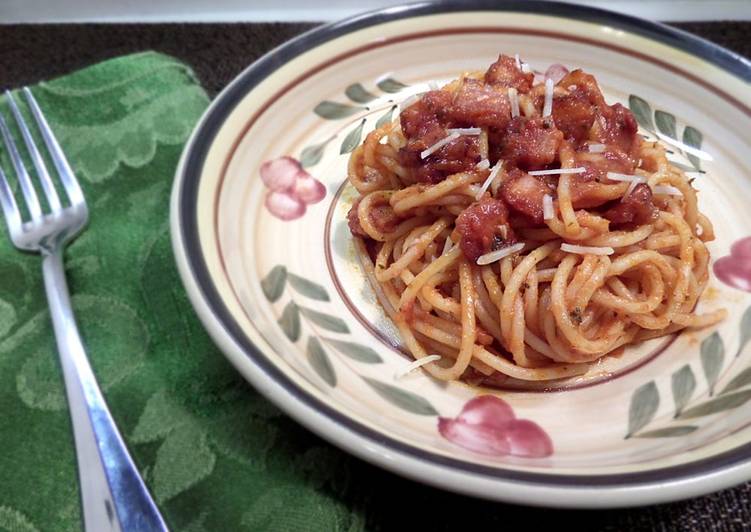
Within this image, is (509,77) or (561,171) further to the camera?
(509,77)

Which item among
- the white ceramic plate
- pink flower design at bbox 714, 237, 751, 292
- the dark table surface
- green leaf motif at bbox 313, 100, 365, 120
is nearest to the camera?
the white ceramic plate

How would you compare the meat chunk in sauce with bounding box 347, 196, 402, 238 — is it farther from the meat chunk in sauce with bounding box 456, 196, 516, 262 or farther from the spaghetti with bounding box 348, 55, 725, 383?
the meat chunk in sauce with bounding box 456, 196, 516, 262

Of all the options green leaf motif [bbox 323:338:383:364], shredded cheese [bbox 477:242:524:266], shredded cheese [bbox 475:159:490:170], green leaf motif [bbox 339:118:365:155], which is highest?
shredded cheese [bbox 475:159:490:170]

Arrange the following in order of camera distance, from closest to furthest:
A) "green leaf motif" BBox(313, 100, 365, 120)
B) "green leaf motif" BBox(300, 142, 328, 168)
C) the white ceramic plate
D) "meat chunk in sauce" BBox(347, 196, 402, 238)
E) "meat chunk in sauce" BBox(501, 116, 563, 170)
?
the white ceramic plate < "meat chunk in sauce" BBox(501, 116, 563, 170) < "meat chunk in sauce" BBox(347, 196, 402, 238) < "green leaf motif" BBox(300, 142, 328, 168) < "green leaf motif" BBox(313, 100, 365, 120)

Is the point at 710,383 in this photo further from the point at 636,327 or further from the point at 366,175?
the point at 366,175

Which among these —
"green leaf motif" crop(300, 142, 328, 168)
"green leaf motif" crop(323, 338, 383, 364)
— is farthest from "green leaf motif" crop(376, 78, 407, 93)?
"green leaf motif" crop(323, 338, 383, 364)

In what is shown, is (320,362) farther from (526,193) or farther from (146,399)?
(526,193)

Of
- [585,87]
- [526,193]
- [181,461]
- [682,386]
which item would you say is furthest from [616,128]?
[181,461]
